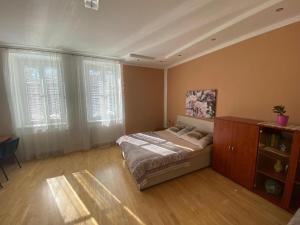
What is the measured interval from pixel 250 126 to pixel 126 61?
3574mm

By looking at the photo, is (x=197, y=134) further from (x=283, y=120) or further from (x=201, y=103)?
(x=283, y=120)

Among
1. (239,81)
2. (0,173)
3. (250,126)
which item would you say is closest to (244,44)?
(239,81)

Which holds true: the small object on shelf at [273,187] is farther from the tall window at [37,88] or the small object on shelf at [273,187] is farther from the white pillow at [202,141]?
the tall window at [37,88]

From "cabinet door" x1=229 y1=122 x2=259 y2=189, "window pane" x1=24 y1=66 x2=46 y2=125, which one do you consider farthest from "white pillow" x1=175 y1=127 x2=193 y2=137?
"window pane" x1=24 y1=66 x2=46 y2=125

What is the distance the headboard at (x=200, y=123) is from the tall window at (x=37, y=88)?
3.34m

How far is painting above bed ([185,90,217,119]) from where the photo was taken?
3.38 meters

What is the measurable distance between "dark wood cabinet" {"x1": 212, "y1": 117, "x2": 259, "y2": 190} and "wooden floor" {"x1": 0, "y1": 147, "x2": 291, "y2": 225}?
19cm

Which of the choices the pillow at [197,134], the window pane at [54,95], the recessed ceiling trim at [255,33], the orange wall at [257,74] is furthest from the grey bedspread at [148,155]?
the recessed ceiling trim at [255,33]

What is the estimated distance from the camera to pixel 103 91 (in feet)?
13.5

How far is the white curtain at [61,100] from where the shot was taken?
127 inches

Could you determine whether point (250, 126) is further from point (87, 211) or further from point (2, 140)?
point (2, 140)

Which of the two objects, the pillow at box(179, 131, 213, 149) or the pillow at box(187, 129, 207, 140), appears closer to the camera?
the pillow at box(179, 131, 213, 149)

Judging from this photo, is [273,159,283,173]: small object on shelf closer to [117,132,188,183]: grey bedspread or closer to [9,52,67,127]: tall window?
[117,132,188,183]: grey bedspread

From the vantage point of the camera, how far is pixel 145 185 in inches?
92.5
